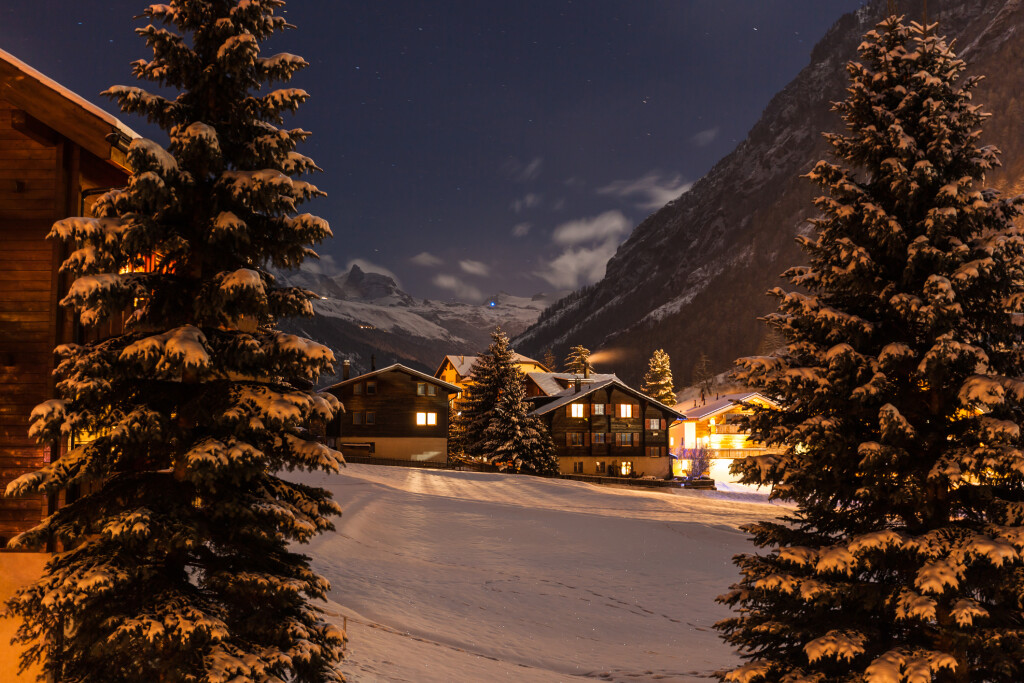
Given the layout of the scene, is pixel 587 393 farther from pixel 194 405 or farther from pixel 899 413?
→ pixel 194 405

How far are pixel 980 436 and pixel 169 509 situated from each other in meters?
11.3

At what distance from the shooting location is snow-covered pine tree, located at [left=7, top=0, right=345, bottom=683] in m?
8.45

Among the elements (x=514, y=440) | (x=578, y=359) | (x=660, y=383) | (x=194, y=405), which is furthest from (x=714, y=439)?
(x=194, y=405)

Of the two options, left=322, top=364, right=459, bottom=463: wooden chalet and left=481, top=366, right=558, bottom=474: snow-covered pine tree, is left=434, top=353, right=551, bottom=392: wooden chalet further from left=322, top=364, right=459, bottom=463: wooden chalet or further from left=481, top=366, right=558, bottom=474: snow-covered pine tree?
left=481, top=366, right=558, bottom=474: snow-covered pine tree

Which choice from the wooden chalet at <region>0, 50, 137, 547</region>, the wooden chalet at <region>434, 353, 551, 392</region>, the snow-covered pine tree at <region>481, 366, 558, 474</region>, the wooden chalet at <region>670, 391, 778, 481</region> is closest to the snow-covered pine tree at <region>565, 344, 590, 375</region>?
the wooden chalet at <region>434, 353, 551, 392</region>

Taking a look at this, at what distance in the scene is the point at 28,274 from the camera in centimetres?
1452

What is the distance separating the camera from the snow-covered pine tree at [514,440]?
183 ft

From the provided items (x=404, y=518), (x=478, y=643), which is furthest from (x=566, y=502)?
(x=478, y=643)

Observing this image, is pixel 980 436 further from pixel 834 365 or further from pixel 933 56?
pixel 933 56

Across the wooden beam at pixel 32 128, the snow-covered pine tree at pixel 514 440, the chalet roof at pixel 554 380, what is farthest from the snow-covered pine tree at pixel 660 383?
the wooden beam at pixel 32 128

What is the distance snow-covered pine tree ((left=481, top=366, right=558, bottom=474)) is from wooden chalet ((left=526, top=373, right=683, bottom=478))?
12838 millimetres

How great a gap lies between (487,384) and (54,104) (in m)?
46.1

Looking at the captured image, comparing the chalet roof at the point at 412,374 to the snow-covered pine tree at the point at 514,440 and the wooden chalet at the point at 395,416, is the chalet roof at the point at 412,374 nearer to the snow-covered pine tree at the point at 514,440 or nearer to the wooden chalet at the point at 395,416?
the wooden chalet at the point at 395,416

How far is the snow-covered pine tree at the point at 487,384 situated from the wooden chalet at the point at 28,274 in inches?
1739
